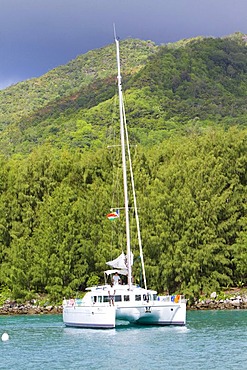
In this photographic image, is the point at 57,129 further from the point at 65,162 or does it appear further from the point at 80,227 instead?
the point at 80,227

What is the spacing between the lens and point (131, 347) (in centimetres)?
3272

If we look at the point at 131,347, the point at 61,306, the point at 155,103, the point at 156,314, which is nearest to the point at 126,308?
the point at 156,314

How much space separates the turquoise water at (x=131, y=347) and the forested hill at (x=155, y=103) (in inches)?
1971

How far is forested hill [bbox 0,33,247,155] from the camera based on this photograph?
316 ft

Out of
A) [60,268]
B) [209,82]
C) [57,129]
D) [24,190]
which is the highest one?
[209,82]

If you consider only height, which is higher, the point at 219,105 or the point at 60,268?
the point at 219,105

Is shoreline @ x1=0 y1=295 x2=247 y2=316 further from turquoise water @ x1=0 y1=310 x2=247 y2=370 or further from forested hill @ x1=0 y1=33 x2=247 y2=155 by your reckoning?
forested hill @ x1=0 y1=33 x2=247 y2=155

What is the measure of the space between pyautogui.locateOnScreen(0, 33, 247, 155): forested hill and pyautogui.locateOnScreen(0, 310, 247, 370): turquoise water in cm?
5005

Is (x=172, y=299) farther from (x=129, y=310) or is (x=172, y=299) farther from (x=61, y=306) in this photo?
(x=61, y=306)

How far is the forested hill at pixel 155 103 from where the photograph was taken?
9625 centimetres

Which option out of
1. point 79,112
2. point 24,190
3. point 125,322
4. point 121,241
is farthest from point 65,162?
point 79,112

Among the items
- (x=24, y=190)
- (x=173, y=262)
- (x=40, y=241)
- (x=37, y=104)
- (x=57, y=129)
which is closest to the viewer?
(x=173, y=262)

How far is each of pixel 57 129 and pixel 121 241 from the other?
157 feet

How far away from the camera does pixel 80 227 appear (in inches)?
2502
